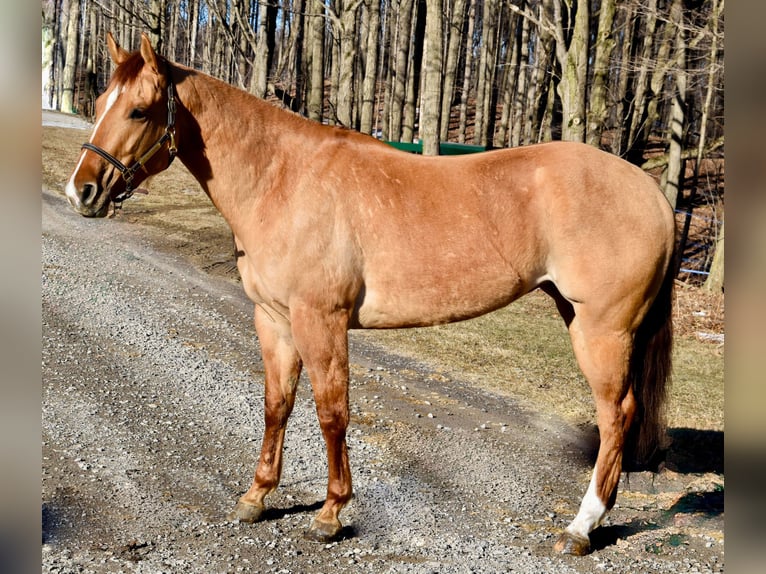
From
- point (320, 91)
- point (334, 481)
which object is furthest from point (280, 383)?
point (320, 91)

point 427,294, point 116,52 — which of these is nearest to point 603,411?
point 427,294

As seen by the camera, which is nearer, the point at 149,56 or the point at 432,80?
the point at 149,56

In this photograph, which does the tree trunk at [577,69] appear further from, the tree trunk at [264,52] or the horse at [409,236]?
the horse at [409,236]

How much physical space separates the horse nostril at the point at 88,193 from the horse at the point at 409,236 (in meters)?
0.31

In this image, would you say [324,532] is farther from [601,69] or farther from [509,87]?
[509,87]

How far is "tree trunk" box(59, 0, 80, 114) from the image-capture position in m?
27.1

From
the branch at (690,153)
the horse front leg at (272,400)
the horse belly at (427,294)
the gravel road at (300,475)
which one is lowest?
the gravel road at (300,475)

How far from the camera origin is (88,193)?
11.6 ft

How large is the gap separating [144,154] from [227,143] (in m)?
0.47

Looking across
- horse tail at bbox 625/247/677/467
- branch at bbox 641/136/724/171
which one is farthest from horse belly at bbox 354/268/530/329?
branch at bbox 641/136/724/171

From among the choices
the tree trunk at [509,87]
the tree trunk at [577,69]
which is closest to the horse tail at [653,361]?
the tree trunk at [577,69]

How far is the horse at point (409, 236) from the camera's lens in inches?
154
